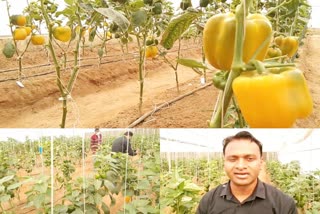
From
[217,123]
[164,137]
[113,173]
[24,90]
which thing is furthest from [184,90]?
[217,123]

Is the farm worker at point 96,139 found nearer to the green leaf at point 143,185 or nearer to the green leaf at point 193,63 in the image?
the green leaf at point 143,185

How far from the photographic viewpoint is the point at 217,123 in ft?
2.83

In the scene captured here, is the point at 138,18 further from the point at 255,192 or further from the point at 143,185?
the point at 255,192

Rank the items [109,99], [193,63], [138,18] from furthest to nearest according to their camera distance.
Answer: [109,99]
[138,18]
[193,63]

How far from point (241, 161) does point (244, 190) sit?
0.29 ft

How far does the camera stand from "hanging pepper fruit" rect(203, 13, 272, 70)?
79cm

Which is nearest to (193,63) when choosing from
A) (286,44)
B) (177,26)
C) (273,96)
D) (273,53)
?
(177,26)

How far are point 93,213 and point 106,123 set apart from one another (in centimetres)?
230

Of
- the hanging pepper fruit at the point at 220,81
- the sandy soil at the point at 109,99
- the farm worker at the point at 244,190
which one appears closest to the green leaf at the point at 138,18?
the farm worker at the point at 244,190

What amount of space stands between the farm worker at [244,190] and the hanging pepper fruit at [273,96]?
0.99 ft

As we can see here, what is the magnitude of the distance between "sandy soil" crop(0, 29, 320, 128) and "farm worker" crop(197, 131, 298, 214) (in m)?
1.97

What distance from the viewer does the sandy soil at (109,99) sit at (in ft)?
13.1

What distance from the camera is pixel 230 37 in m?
0.80

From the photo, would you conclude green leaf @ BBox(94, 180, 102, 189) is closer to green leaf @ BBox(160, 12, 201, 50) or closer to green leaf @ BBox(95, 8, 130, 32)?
green leaf @ BBox(95, 8, 130, 32)
